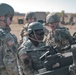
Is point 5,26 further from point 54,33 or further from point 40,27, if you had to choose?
point 54,33

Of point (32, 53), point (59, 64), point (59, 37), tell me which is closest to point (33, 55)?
point (32, 53)

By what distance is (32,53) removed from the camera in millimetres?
4297

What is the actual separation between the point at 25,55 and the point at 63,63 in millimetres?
1426

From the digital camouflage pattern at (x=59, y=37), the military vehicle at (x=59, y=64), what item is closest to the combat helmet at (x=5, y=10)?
the military vehicle at (x=59, y=64)

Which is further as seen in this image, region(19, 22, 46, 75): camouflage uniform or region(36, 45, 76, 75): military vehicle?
region(19, 22, 46, 75): camouflage uniform

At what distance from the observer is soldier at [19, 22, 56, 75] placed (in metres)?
4.26

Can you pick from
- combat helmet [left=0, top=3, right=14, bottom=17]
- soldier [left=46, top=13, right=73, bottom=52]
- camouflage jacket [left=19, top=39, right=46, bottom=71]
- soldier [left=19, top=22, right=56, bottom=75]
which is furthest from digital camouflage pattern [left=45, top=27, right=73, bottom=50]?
combat helmet [left=0, top=3, right=14, bottom=17]

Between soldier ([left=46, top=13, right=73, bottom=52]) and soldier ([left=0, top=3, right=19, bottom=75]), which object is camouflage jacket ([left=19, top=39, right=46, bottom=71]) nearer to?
soldier ([left=0, top=3, right=19, bottom=75])

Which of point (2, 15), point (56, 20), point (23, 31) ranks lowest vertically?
point (23, 31)

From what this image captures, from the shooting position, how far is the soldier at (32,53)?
426 cm

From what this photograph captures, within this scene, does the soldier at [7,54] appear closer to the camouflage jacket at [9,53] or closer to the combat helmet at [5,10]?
the camouflage jacket at [9,53]

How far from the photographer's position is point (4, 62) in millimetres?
4023

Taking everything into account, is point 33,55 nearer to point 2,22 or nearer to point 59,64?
point 2,22

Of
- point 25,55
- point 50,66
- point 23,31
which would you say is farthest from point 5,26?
point 23,31
